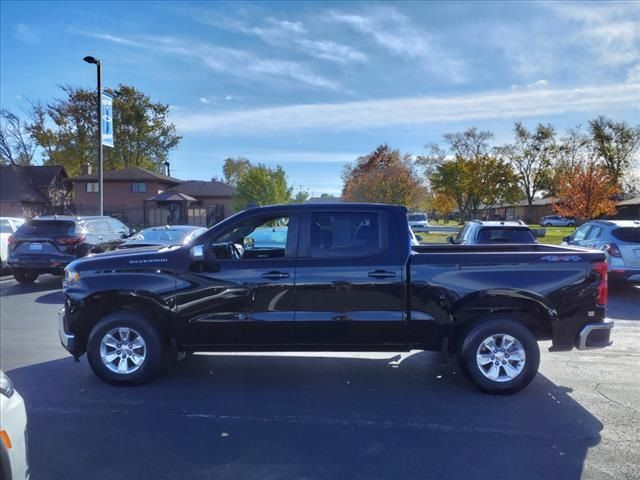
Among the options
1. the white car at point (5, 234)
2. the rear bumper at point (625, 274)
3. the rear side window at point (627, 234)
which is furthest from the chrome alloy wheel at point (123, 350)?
the white car at point (5, 234)

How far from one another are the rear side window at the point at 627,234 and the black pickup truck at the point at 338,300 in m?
6.42

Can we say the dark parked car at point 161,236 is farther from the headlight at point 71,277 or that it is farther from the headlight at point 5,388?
the headlight at point 5,388

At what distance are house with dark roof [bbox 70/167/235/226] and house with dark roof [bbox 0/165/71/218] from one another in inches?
84.8

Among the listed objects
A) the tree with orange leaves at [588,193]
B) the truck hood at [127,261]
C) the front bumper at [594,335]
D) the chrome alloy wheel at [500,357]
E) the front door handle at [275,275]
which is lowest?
the chrome alloy wheel at [500,357]

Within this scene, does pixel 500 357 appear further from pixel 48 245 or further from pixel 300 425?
pixel 48 245

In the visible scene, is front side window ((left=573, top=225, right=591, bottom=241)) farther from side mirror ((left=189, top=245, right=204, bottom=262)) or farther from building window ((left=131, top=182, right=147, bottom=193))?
building window ((left=131, top=182, right=147, bottom=193))

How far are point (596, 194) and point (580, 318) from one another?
3120cm

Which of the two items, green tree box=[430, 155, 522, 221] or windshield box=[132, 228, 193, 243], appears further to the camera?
green tree box=[430, 155, 522, 221]

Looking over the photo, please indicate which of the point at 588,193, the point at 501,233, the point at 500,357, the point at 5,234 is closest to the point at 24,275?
the point at 5,234

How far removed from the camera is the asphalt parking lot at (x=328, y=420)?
3418 mm

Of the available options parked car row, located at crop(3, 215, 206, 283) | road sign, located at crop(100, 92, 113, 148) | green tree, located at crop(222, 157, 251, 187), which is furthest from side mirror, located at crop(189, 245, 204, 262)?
green tree, located at crop(222, 157, 251, 187)

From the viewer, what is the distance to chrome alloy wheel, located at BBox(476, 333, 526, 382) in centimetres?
480

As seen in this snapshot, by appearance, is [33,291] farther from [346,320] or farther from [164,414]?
[346,320]

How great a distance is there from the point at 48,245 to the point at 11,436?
1027 centimetres
